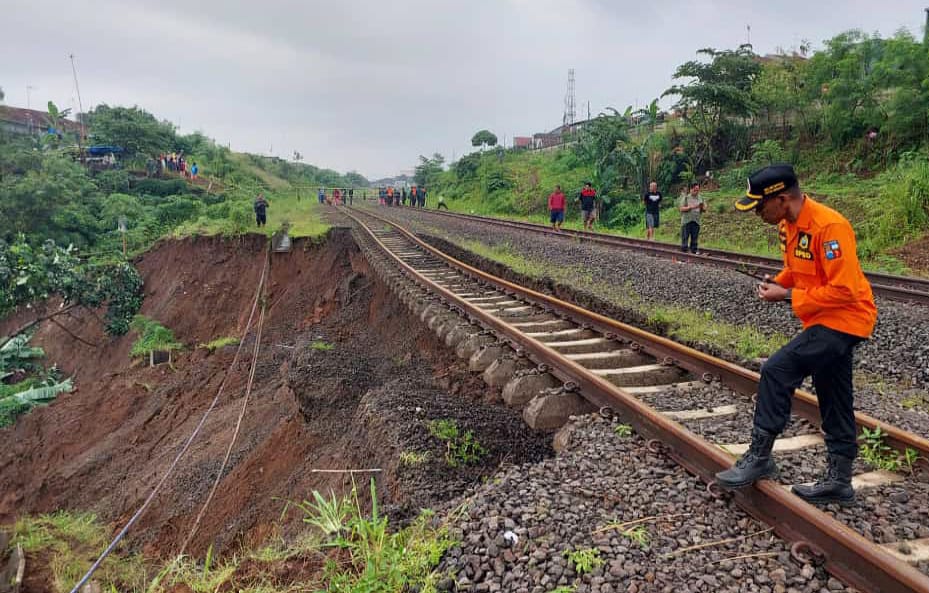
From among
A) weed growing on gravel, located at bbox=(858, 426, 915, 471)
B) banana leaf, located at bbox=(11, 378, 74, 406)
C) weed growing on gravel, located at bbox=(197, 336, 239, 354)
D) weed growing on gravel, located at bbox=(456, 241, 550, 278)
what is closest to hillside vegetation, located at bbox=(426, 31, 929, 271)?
weed growing on gravel, located at bbox=(456, 241, 550, 278)

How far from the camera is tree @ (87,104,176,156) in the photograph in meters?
37.2

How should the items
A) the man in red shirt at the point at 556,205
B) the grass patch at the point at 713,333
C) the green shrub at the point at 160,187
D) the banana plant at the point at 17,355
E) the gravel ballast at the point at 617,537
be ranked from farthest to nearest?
the green shrub at the point at 160,187
the banana plant at the point at 17,355
the man in red shirt at the point at 556,205
the grass patch at the point at 713,333
the gravel ballast at the point at 617,537

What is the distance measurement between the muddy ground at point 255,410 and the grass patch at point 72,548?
0.29 meters

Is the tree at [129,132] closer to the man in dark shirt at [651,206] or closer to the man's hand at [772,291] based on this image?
the man in dark shirt at [651,206]

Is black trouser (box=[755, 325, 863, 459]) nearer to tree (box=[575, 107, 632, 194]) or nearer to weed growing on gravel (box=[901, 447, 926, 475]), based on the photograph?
weed growing on gravel (box=[901, 447, 926, 475])

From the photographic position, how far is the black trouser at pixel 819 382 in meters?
2.75

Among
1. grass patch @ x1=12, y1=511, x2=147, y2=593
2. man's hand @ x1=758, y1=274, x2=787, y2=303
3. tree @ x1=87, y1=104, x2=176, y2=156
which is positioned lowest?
grass patch @ x1=12, y1=511, x2=147, y2=593

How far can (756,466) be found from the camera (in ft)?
9.39

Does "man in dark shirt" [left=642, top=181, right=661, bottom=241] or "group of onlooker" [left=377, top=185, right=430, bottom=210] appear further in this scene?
"group of onlooker" [left=377, top=185, right=430, bottom=210]

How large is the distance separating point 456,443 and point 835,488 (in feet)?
8.21

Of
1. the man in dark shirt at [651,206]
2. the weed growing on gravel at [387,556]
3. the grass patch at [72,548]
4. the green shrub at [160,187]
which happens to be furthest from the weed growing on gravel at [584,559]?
the green shrub at [160,187]

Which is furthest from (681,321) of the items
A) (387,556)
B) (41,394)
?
(41,394)

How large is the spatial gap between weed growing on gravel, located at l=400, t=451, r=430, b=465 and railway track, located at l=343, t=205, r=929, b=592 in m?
0.92

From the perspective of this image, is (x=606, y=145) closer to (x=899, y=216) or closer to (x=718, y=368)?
(x=899, y=216)
